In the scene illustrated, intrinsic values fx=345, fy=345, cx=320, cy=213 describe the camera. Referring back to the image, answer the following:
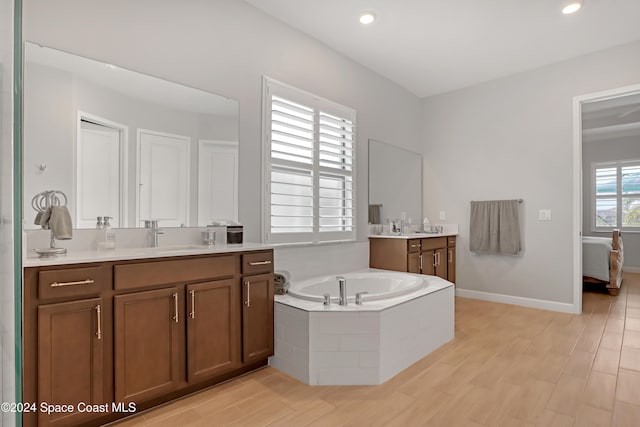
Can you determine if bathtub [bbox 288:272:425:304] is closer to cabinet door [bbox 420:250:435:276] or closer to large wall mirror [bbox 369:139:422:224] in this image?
cabinet door [bbox 420:250:435:276]

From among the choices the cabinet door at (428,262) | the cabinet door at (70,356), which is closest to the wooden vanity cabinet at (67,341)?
the cabinet door at (70,356)

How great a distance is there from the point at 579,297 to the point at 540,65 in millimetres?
2670

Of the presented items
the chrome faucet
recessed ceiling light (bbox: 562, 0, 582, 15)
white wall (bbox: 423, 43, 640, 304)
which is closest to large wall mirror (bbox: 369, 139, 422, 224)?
white wall (bbox: 423, 43, 640, 304)

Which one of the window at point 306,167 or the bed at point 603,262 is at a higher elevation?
the window at point 306,167

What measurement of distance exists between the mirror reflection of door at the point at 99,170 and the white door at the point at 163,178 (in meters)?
0.12

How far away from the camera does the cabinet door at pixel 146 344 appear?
5.68ft

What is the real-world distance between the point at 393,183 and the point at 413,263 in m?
1.13

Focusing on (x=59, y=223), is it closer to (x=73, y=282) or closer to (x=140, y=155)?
(x=73, y=282)

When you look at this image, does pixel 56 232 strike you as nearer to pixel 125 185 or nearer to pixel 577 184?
pixel 125 185

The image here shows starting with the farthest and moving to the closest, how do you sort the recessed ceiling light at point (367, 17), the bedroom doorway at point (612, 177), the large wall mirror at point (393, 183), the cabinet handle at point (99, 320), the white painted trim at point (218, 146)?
1. the bedroom doorway at point (612, 177)
2. the large wall mirror at point (393, 183)
3. the recessed ceiling light at point (367, 17)
4. the white painted trim at point (218, 146)
5. the cabinet handle at point (99, 320)

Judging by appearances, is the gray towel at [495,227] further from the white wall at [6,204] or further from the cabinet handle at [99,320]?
the white wall at [6,204]

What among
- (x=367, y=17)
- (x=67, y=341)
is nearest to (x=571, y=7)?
(x=367, y=17)

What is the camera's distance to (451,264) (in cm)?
455

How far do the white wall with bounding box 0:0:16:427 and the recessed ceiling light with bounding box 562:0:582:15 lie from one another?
3.67 meters
